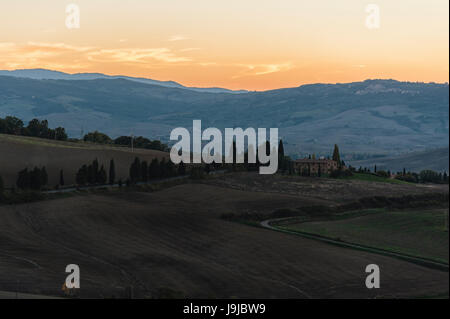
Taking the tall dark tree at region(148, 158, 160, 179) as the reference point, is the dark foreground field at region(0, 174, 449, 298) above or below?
below

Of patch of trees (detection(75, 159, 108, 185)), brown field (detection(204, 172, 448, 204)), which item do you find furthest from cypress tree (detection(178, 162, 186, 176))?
patch of trees (detection(75, 159, 108, 185))

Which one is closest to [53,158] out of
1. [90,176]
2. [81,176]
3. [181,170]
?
[90,176]

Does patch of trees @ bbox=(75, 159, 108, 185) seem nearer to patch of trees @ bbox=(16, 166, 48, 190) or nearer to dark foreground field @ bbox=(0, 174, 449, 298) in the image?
patch of trees @ bbox=(16, 166, 48, 190)

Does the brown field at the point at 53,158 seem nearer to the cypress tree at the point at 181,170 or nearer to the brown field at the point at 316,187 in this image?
the cypress tree at the point at 181,170

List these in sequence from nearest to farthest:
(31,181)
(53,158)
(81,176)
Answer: (31,181), (81,176), (53,158)

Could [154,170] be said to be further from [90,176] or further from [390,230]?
[390,230]

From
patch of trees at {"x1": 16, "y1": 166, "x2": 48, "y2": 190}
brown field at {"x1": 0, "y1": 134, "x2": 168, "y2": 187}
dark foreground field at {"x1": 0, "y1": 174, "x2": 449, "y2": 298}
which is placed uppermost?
brown field at {"x1": 0, "y1": 134, "x2": 168, "y2": 187}
